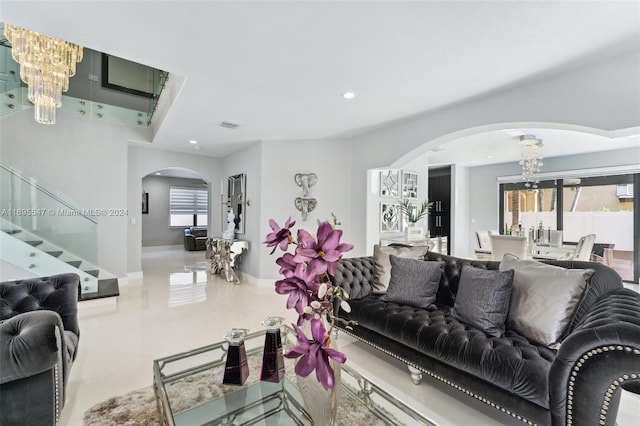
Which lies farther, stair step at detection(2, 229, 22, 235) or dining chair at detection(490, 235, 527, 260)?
→ dining chair at detection(490, 235, 527, 260)

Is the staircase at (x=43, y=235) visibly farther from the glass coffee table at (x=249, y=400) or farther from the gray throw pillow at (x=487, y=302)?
the gray throw pillow at (x=487, y=302)

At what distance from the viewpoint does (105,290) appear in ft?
14.0

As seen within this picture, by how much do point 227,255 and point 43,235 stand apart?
263 centimetres

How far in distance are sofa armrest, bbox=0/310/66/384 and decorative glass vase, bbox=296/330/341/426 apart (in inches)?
49.0

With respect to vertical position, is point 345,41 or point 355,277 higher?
point 345,41

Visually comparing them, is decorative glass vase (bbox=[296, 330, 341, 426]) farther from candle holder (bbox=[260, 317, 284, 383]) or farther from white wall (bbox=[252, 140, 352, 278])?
white wall (bbox=[252, 140, 352, 278])

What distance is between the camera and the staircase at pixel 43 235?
362 cm

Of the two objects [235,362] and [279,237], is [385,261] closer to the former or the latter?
[235,362]

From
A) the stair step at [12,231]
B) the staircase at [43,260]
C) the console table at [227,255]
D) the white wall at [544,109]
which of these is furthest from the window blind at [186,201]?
the white wall at [544,109]

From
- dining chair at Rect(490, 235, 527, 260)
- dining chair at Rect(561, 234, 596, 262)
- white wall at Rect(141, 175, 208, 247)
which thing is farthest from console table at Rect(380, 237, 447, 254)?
white wall at Rect(141, 175, 208, 247)

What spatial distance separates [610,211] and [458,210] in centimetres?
288

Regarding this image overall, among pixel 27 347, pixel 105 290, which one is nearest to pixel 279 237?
pixel 27 347

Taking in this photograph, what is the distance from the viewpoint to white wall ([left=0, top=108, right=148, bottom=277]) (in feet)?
14.3

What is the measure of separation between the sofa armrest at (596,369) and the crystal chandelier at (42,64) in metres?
5.28
